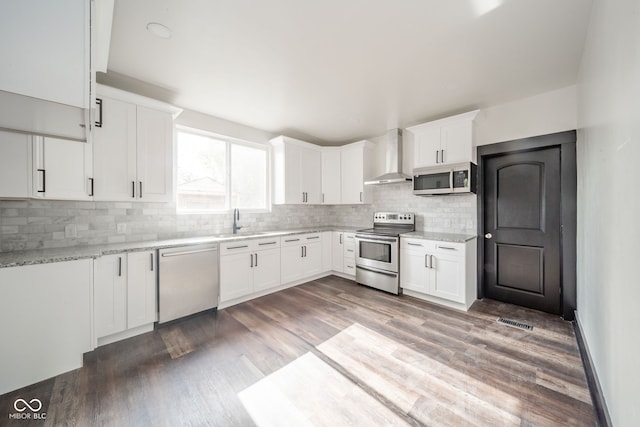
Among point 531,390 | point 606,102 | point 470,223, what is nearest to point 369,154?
point 470,223

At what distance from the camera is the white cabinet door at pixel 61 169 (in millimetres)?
2102

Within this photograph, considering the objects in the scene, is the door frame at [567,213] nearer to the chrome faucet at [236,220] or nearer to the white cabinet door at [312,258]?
the white cabinet door at [312,258]

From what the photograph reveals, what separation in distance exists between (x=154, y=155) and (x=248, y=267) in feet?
5.91

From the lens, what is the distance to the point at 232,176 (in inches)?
154

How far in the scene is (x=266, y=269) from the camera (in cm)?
361

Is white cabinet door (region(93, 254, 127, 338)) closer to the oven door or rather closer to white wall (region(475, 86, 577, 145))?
the oven door

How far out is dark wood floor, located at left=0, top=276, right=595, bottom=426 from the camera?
1517 mm

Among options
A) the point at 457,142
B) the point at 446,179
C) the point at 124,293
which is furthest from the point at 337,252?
the point at 124,293

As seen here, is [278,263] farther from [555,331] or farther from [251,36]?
[555,331]

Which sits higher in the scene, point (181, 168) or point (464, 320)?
point (181, 168)

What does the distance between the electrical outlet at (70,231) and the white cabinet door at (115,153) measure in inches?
18.2

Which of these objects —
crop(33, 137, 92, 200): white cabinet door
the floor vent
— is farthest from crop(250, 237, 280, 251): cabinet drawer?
the floor vent

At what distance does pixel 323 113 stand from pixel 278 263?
94.0 inches

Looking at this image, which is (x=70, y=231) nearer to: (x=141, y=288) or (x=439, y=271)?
(x=141, y=288)
